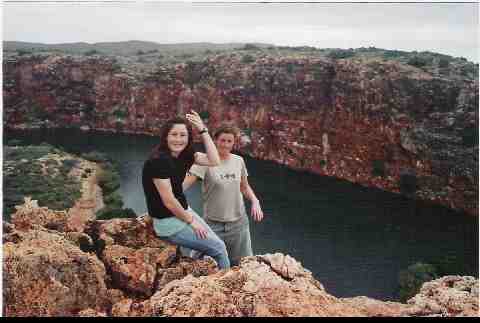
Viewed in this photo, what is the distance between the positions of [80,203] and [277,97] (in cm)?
1697

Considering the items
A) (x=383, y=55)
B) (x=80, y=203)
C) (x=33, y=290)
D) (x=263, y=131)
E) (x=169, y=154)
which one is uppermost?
(x=383, y=55)

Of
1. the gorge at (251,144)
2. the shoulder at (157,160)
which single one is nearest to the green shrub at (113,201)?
the gorge at (251,144)

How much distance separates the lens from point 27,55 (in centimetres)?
4038

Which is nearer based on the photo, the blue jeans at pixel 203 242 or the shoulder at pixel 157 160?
the shoulder at pixel 157 160

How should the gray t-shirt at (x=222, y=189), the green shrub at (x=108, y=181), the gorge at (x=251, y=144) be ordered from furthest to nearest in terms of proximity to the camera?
the green shrub at (x=108, y=181)
the gray t-shirt at (x=222, y=189)
the gorge at (x=251, y=144)

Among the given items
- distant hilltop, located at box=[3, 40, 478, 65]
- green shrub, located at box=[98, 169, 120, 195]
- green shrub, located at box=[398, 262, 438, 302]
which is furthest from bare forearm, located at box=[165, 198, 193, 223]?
green shrub, located at box=[98, 169, 120, 195]

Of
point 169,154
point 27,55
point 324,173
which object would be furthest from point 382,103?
point 27,55

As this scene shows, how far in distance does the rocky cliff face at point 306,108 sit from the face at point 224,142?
20949mm

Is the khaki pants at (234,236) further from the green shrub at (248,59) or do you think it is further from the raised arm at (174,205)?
the green shrub at (248,59)

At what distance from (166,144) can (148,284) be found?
51.9 inches

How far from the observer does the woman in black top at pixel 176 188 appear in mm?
3607

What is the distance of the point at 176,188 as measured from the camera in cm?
377

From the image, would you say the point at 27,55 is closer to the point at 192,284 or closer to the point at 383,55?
the point at 383,55

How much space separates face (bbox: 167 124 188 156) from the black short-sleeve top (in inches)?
3.5
